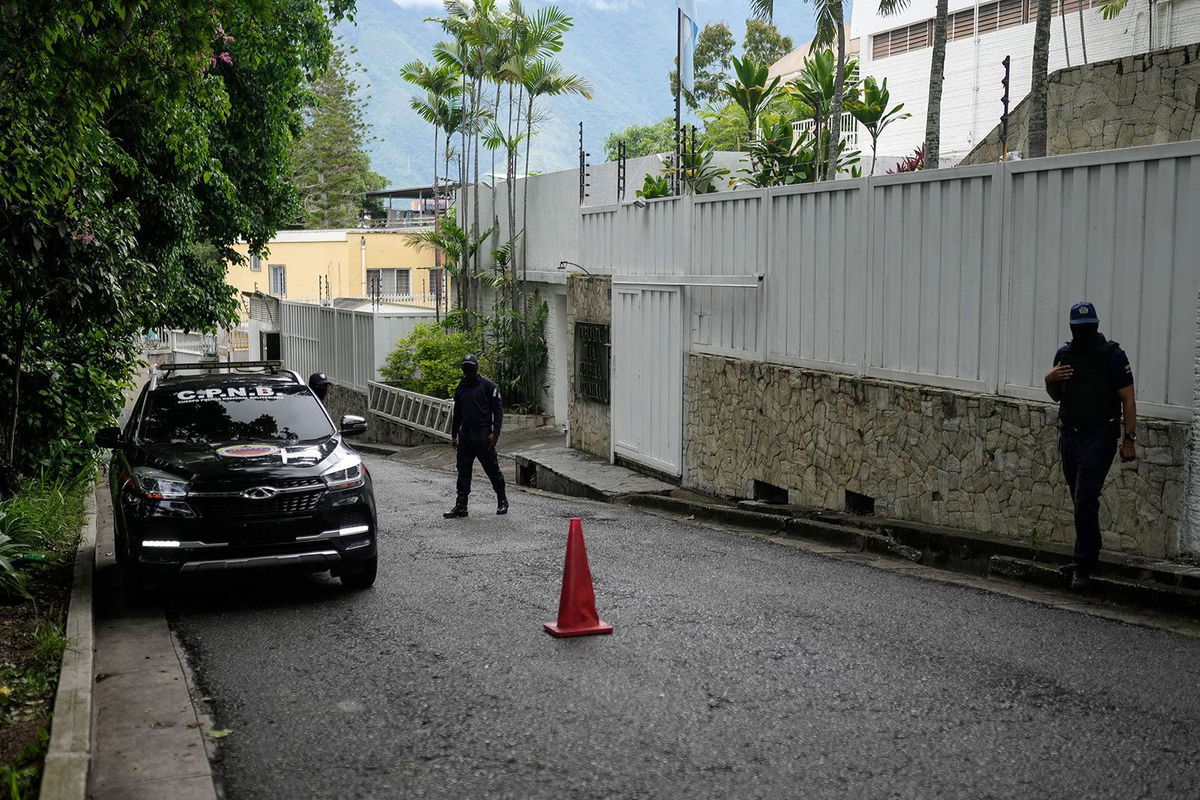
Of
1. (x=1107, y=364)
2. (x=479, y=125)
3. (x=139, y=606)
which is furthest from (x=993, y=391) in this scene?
(x=479, y=125)

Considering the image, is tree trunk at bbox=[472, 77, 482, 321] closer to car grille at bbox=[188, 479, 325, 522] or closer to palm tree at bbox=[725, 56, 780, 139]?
palm tree at bbox=[725, 56, 780, 139]

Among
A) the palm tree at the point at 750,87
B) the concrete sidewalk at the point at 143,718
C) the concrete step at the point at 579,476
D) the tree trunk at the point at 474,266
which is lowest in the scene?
the concrete step at the point at 579,476

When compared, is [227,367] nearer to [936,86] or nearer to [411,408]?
[936,86]

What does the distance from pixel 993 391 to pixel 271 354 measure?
39129 millimetres

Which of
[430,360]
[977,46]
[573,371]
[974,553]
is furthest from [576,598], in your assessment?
[977,46]

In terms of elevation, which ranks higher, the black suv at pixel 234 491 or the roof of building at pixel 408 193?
the roof of building at pixel 408 193

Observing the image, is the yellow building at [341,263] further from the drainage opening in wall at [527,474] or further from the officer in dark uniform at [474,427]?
the officer in dark uniform at [474,427]

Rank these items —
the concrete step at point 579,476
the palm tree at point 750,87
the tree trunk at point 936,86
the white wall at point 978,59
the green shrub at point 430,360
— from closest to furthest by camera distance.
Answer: the concrete step at point 579,476
the tree trunk at point 936,86
the palm tree at point 750,87
the white wall at point 978,59
the green shrub at point 430,360

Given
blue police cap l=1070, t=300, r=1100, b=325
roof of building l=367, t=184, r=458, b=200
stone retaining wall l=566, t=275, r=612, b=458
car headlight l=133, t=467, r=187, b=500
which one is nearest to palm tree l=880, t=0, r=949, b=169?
stone retaining wall l=566, t=275, r=612, b=458

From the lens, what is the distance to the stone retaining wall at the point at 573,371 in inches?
752

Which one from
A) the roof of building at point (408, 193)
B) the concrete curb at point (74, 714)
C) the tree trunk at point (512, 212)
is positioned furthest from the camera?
the roof of building at point (408, 193)

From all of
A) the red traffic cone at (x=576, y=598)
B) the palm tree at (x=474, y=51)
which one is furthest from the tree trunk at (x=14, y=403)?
the palm tree at (x=474, y=51)

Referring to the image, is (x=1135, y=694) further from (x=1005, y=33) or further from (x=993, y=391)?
(x=1005, y=33)

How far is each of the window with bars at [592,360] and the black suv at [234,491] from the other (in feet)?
30.2
